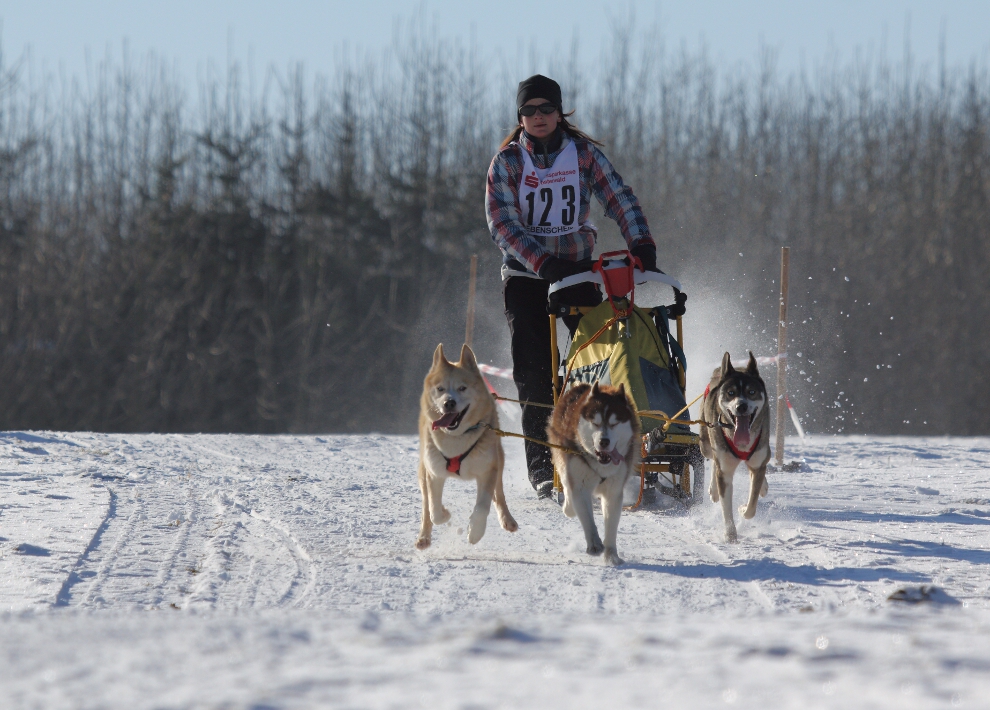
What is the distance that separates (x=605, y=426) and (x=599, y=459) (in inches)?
4.8

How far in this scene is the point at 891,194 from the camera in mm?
24141

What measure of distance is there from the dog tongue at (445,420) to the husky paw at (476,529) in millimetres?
369

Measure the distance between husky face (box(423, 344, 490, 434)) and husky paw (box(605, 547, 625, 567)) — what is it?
0.72 meters

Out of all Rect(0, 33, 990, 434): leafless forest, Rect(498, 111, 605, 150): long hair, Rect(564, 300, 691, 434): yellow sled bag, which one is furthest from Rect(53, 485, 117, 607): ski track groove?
Rect(0, 33, 990, 434): leafless forest

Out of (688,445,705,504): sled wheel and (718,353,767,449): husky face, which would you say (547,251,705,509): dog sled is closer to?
(688,445,705,504): sled wheel

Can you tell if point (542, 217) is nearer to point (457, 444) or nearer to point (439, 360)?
point (439, 360)

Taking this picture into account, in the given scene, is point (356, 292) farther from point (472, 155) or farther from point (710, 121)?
point (710, 121)

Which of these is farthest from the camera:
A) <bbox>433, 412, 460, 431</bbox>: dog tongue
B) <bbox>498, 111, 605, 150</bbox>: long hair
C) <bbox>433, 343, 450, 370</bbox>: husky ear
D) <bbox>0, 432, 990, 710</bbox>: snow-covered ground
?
<bbox>498, 111, 605, 150</bbox>: long hair

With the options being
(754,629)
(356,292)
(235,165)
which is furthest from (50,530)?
(235,165)

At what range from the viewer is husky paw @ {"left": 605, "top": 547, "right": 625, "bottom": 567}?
3613 mm

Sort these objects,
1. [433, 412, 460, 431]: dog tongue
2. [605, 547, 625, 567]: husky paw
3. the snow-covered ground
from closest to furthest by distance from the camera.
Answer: the snow-covered ground → [605, 547, 625, 567]: husky paw → [433, 412, 460, 431]: dog tongue

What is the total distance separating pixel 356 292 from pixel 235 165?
13.6ft

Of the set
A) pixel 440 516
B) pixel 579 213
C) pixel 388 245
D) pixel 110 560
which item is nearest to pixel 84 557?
pixel 110 560

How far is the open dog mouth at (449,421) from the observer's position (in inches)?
152
